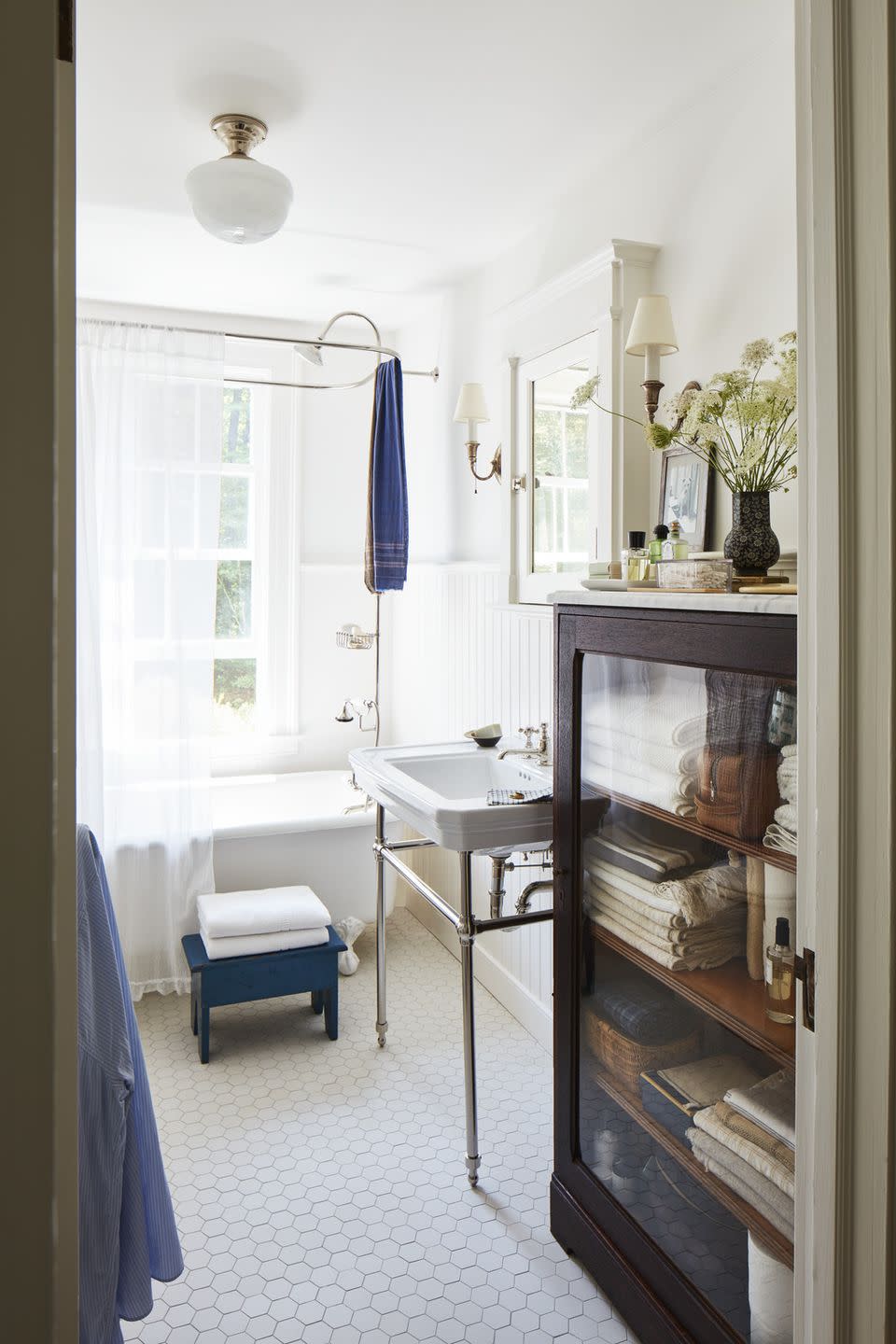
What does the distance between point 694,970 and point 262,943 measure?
1.67m

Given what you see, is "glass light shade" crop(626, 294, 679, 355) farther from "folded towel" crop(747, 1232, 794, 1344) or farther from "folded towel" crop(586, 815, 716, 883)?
"folded towel" crop(747, 1232, 794, 1344)

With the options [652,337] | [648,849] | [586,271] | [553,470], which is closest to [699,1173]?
[648,849]

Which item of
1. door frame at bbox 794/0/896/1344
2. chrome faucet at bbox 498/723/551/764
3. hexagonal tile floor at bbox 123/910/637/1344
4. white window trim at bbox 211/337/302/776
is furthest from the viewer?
white window trim at bbox 211/337/302/776

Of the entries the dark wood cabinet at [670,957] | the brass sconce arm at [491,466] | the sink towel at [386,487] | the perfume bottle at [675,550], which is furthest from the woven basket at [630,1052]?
the sink towel at [386,487]

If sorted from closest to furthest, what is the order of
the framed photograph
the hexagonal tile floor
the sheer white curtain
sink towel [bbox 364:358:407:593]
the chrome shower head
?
the hexagonal tile floor
the framed photograph
the sheer white curtain
the chrome shower head
sink towel [bbox 364:358:407:593]

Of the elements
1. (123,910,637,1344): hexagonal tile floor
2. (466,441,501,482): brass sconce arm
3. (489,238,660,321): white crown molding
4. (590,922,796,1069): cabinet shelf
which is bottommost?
(123,910,637,1344): hexagonal tile floor

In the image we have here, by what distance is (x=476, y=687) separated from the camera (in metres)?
3.28

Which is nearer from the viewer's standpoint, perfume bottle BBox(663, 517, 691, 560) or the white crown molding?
perfume bottle BBox(663, 517, 691, 560)

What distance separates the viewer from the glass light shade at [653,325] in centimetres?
201

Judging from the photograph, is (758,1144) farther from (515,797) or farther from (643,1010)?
(515,797)

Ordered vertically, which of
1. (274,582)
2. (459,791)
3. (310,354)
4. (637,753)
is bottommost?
(459,791)

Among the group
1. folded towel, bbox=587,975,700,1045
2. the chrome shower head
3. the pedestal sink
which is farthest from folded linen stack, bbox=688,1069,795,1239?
the chrome shower head

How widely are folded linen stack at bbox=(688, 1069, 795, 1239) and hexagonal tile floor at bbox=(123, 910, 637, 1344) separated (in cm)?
57

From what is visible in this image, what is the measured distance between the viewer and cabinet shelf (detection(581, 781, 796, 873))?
1266 mm
